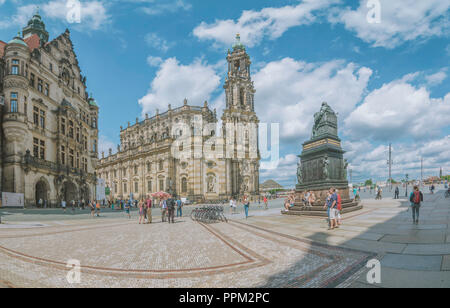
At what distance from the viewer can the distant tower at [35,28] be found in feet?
126

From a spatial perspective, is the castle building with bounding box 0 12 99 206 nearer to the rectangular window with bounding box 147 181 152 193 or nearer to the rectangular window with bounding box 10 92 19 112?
the rectangular window with bounding box 10 92 19 112

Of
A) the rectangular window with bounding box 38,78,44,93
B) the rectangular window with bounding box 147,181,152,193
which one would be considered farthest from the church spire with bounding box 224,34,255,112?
the rectangular window with bounding box 38,78,44,93

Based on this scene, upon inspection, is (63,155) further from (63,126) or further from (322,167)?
(322,167)

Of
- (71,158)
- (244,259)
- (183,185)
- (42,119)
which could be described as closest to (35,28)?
(42,119)

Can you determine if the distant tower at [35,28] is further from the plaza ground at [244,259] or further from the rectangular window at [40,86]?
the plaza ground at [244,259]

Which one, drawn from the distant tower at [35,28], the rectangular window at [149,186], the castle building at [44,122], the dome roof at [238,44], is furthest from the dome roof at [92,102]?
the dome roof at [238,44]

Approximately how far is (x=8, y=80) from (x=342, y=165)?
33.5m

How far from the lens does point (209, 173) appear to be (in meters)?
47.1

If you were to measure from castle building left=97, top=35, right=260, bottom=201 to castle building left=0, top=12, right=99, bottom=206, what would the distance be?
46.2ft

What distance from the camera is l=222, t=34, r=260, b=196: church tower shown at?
163ft

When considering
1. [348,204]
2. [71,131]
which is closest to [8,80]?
[71,131]

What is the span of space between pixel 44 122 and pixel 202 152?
85.6 feet

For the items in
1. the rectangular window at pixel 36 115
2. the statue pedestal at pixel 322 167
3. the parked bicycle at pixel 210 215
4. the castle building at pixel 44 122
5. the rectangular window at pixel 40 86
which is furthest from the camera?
the rectangular window at pixel 40 86
